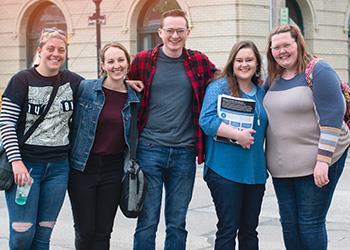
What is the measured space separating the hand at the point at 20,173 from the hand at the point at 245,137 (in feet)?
5.27

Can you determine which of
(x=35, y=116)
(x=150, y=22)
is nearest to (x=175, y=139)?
(x=35, y=116)

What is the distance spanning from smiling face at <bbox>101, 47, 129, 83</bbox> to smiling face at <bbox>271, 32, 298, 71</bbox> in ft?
3.90

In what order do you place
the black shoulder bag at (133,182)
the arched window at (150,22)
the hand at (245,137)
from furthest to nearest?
the arched window at (150,22) → the black shoulder bag at (133,182) → the hand at (245,137)

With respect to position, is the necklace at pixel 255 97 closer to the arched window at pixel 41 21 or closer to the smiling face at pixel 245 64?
the smiling face at pixel 245 64

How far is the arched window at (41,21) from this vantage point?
24.1m

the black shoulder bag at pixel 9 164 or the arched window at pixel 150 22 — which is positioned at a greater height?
the arched window at pixel 150 22

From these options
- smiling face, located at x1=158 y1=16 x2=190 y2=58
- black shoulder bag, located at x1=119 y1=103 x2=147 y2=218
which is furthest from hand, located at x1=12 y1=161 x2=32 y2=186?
smiling face, located at x1=158 y1=16 x2=190 y2=58

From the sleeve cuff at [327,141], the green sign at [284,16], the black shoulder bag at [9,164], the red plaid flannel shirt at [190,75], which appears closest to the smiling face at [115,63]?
the red plaid flannel shirt at [190,75]

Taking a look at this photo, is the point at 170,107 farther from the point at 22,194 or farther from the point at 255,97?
the point at 22,194

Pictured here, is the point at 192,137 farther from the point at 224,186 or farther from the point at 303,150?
the point at 303,150

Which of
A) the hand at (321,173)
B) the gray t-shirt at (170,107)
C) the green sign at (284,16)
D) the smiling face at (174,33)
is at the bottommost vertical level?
the hand at (321,173)

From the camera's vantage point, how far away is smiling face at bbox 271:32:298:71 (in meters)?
5.11

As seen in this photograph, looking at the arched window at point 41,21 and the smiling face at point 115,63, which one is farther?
the arched window at point 41,21

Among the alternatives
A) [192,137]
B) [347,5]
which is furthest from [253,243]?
[347,5]
